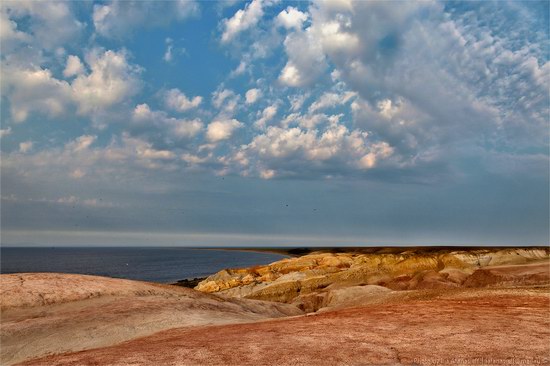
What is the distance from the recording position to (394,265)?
51812 millimetres

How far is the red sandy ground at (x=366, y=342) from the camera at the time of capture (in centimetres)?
1007

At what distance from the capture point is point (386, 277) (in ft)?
153

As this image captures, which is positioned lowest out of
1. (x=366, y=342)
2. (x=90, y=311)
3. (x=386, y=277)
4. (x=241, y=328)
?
(x=386, y=277)

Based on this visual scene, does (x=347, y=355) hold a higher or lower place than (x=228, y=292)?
higher

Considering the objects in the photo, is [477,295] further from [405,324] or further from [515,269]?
[515,269]

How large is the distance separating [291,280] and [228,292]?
26.4ft

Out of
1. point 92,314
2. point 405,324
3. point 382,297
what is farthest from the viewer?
point 382,297

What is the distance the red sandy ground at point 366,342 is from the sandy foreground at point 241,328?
0.03 m

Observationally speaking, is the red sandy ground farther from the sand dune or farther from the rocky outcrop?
the rocky outcrop

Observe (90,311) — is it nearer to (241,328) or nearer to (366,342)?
(241,328)

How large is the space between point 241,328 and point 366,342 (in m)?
5.01

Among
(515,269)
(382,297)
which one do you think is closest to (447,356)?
(382,297)

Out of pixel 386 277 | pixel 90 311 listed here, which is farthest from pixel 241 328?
pixel 386 277

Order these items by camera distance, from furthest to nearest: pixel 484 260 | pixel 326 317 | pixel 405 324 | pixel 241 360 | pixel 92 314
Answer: pixel 484 260, pixel 92 314, pixel 326 317, pixel 405 324, pixel 241 360
